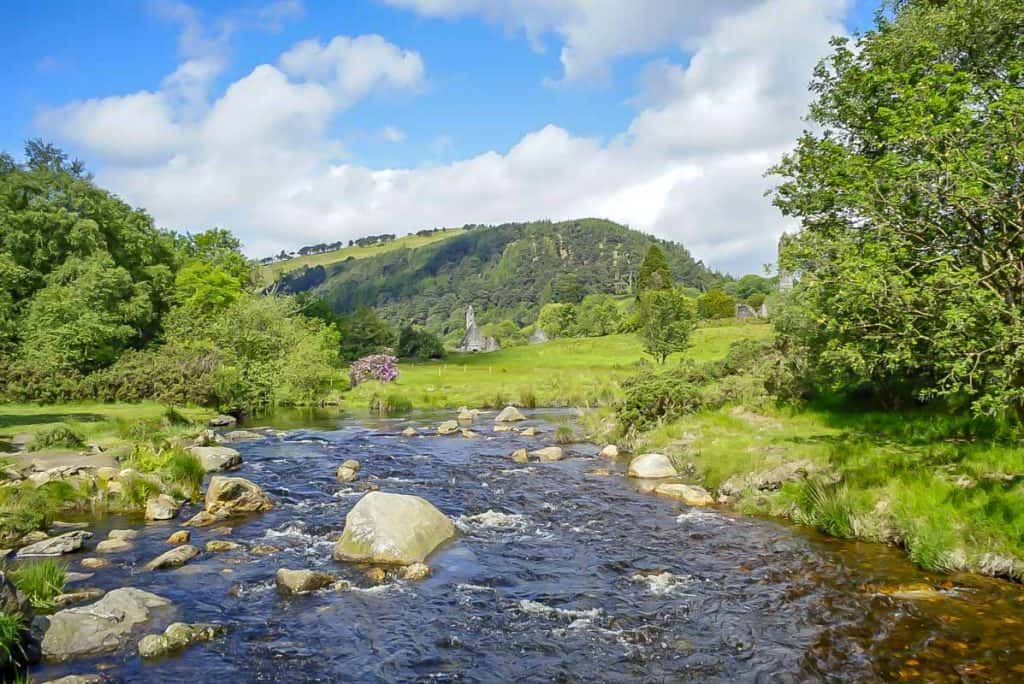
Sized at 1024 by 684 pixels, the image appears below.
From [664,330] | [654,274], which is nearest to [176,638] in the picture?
[664,330]

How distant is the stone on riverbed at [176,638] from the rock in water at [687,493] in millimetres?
14110

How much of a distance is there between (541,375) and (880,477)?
197 feet

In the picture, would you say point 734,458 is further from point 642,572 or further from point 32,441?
point 32,441

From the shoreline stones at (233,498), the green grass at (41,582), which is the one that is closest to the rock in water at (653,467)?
the shoreline stones at (233,498)

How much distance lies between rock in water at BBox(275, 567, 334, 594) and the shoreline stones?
22.9 feet

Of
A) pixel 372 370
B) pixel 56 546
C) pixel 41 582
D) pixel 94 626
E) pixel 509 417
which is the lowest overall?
pixel 509 417

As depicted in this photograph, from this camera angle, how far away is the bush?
26941mm

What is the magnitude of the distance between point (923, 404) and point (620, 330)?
11506cm

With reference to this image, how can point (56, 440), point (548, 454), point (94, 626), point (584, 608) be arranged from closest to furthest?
point (94, 626) → point (584, 608) → point (56, 440) → point (548, 454)

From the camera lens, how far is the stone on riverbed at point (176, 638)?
1113 cm

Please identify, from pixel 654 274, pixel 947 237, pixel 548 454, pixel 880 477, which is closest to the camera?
pixel 947 237

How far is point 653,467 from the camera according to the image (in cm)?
2491

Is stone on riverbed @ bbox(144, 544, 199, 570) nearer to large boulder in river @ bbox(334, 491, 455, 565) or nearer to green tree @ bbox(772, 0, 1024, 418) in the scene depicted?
large boulder in river @ bbox(334, 491, 455, 565)

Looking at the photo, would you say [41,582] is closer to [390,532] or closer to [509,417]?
[390,532]
